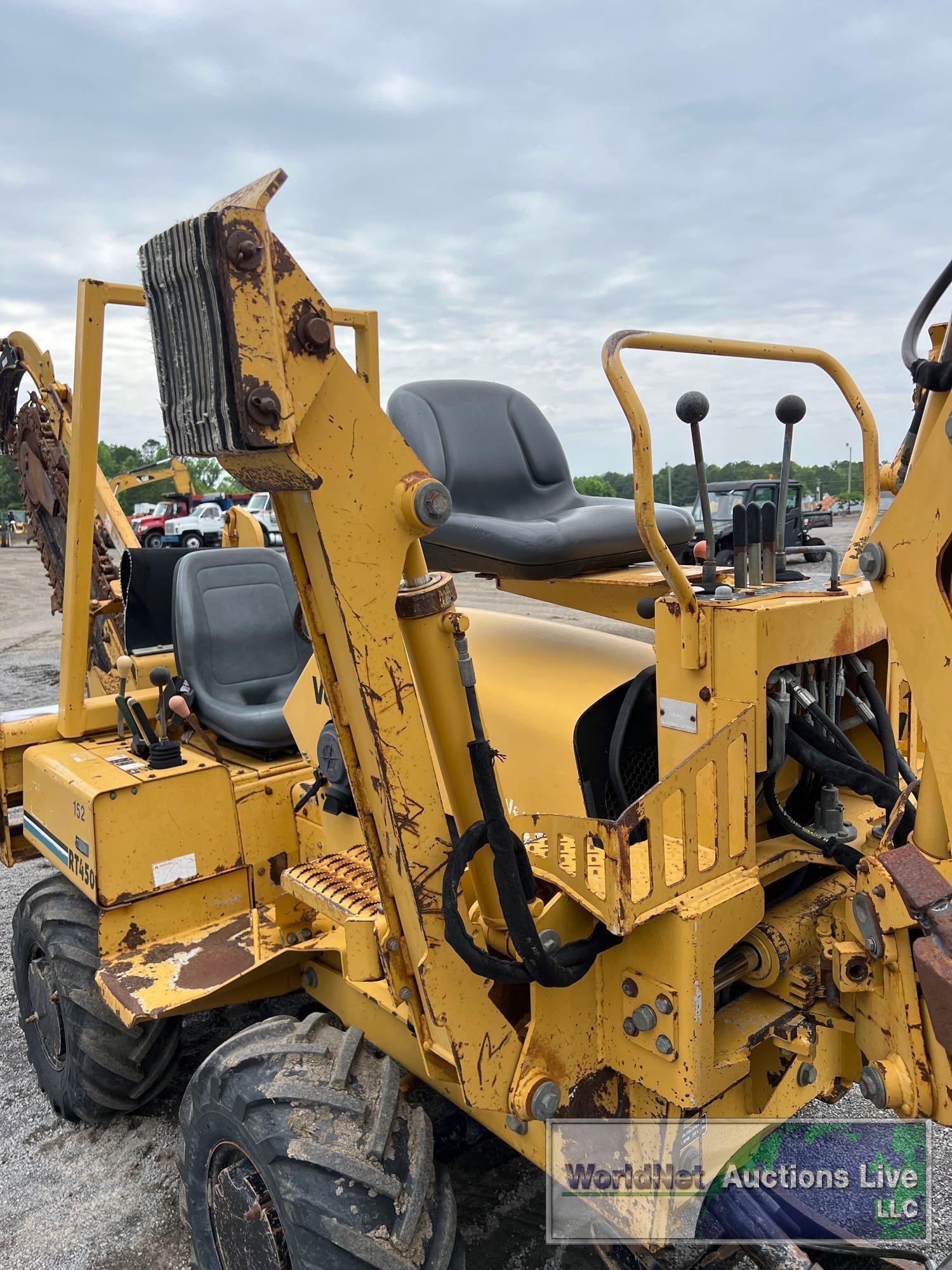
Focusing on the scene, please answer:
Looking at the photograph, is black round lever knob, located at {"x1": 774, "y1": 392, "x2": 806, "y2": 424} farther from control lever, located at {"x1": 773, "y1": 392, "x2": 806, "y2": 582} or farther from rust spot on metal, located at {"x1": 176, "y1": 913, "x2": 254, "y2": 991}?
rust spot on metal, located at {"x1": 176, "y1": 913, "x2": 254, "y2": 991}

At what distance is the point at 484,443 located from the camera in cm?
284

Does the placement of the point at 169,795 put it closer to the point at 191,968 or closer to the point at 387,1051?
the point at 191,968

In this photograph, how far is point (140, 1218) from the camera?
2.91 metres

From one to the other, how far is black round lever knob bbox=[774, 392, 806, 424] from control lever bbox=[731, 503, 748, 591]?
23cm

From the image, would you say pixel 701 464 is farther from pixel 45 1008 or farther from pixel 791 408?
pixel 45 1008

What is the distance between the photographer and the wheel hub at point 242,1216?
2.14 m

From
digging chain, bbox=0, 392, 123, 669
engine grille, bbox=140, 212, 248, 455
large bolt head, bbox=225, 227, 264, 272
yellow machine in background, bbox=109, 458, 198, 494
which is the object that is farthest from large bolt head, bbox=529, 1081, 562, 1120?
yellow machine in background, bbox=109, 458, 198, 494

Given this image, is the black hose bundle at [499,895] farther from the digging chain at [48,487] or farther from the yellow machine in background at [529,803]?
the digging chain at [48,487]

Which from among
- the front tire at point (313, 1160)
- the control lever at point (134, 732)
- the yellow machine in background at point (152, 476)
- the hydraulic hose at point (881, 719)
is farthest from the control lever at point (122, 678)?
the yellow machine in background at point (152, 476)

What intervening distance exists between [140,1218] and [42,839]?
4.49 feet

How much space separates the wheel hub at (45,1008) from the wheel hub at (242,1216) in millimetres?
1227

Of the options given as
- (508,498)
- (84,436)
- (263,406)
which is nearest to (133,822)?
(84,436)

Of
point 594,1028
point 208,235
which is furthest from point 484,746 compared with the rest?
point 208,235

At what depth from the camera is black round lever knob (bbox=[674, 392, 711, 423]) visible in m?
2.01
